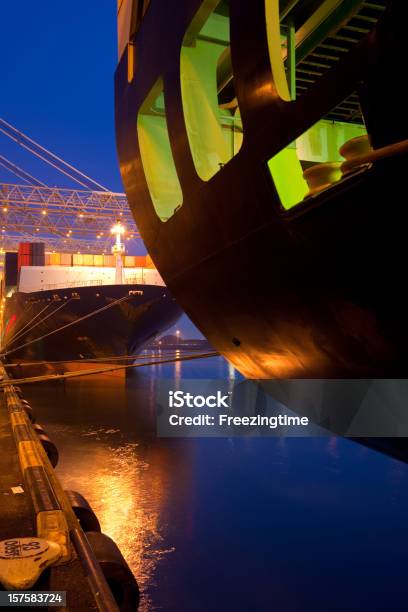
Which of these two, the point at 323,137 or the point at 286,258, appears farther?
the point at 323,137

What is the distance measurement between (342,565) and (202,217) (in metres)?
7.51

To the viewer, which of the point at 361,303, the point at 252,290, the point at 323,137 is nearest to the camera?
the point at 361,303

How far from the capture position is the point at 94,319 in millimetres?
24188

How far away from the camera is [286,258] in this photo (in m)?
3.72

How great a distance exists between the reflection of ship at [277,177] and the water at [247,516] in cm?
474

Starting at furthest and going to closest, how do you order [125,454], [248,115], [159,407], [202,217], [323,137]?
[159,407] < [125,454] < [323,137] < [202,217] < [248,115]

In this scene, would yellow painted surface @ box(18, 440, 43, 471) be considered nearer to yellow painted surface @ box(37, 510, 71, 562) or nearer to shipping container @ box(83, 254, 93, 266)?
yellow painted surface @ box(37, 510, 71, 562)

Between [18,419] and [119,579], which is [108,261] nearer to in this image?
[18,419]

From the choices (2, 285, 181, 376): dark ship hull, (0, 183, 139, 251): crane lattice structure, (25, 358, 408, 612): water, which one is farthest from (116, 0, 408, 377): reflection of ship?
(0, 183, 139, 251): crane lattice structure

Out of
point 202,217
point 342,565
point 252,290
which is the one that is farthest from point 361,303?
point 342,565

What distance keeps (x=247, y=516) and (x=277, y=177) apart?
8926 mm

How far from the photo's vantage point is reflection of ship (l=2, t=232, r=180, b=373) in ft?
78.0

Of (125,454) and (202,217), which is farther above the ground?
(202,217)

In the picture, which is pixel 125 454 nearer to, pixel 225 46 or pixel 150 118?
pixel 150 118
